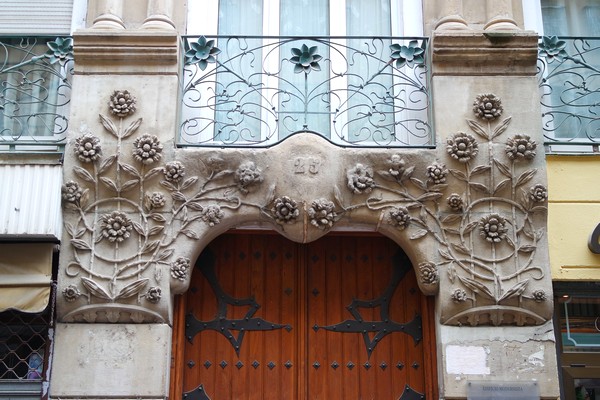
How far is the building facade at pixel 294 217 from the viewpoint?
693 cm

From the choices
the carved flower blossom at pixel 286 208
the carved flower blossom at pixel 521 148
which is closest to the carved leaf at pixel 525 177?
the carved flower blossom at pixel 521 148

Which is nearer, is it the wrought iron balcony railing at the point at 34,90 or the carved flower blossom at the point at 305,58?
the carved flower blossom at the point at 305,58

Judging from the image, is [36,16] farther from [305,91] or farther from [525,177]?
[525,177]

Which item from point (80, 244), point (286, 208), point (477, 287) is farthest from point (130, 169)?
point (477, 287)

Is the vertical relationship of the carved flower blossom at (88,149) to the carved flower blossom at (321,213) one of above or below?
above

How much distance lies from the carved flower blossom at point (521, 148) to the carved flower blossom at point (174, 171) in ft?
8.53

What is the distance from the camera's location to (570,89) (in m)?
8.02

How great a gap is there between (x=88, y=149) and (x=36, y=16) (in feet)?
6.20

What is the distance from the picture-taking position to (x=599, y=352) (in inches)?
293

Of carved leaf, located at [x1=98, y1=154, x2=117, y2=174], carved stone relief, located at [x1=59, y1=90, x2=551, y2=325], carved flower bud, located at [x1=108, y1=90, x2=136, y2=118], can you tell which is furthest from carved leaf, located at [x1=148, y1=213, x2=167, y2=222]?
carved flower bud, located at [x1=108, y1=90, x2=136, y2=118]

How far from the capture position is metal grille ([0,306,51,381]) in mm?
7172

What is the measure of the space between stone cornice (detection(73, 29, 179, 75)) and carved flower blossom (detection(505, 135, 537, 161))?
2794mm

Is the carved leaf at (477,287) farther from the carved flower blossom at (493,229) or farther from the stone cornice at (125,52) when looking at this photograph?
the stone cornice at (125,52)

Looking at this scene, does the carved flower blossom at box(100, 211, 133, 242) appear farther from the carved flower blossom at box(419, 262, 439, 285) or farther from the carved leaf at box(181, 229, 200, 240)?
the carved flower blossom at box(419, 262, 439, 285)
